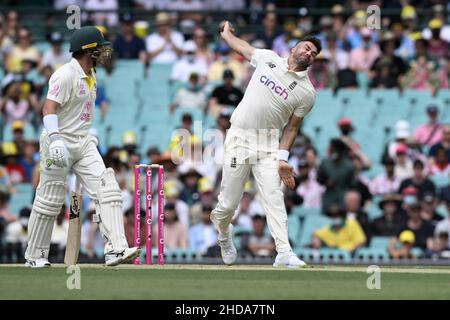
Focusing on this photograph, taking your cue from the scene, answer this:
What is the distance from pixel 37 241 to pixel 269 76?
255cm

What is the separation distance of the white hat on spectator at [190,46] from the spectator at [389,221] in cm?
463

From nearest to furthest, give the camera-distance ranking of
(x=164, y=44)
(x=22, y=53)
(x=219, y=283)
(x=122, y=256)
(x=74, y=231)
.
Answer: (x=219, y=283) → (x=122, y=256) → (x=74, y=231) → (x=22, y=53) → (x=164, y=44)

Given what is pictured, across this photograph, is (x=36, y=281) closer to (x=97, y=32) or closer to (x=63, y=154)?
(x=63, y=154)

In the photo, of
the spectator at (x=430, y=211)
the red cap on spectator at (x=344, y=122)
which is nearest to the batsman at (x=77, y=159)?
the spectator at (x=430, y=211)

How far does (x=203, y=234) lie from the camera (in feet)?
59.6

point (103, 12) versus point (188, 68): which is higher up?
point (103, 12)

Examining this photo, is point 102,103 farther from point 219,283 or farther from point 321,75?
point 219,283

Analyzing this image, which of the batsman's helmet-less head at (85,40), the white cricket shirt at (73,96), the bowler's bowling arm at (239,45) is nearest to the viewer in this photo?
the white cricket shirt at (73,96)

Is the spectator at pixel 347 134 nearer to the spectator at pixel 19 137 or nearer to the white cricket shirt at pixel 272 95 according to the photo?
the spectator at pixel 19 137

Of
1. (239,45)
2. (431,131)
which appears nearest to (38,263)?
(239,45)

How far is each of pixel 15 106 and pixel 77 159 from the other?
8.53m

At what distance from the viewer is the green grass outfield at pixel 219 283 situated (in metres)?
10.6

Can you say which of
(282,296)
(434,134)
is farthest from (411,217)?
(282,296)

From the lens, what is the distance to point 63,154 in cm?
1230
